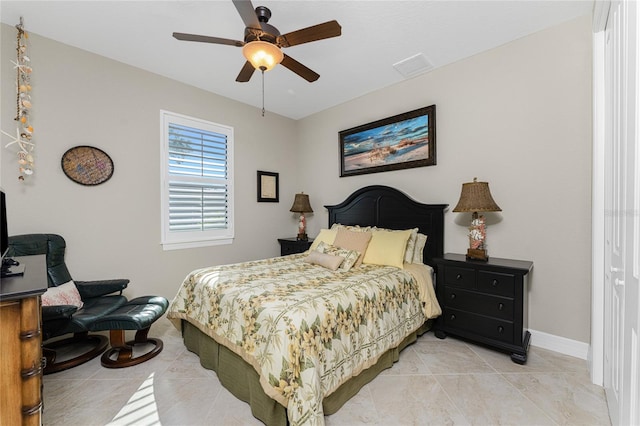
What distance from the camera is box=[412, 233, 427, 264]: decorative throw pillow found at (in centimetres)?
294

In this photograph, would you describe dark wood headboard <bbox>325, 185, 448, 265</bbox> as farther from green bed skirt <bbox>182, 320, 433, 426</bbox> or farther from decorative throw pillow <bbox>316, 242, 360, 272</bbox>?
green bed skirt <bbox>182, 320, 433, 426</bbox>

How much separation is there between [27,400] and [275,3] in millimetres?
2770

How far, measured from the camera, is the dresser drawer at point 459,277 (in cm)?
247

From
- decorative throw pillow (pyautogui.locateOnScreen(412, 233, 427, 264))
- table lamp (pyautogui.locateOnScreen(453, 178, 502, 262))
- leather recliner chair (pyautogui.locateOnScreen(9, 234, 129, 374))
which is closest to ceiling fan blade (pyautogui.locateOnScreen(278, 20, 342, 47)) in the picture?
table lamp (pyautogui.locateOnScreen(453, 178, 502, 262))

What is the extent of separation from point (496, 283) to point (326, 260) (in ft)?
4.96

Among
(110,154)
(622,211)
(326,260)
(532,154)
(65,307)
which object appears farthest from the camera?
(110,154)

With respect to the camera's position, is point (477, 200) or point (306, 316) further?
point (477, 200)

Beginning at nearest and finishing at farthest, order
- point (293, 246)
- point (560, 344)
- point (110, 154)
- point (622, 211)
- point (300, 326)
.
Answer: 1. point (622, 211)
2. point (300, 326)
3. point (560, 344)
4. point (110, 154)
5. point (293, 246)

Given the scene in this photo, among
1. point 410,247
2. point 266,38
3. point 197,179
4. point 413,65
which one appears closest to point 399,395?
point 410,247

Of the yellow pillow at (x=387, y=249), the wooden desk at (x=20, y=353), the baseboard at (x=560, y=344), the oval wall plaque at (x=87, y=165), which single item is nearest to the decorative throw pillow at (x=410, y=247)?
the yellow pillow at (x=387, y=249)

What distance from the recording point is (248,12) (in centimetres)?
160

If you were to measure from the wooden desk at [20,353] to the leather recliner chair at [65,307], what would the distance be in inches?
38.6

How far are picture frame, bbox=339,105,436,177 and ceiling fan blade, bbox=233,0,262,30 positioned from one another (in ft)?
7.11

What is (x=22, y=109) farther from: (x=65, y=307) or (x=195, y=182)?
(x=65, y=307)
